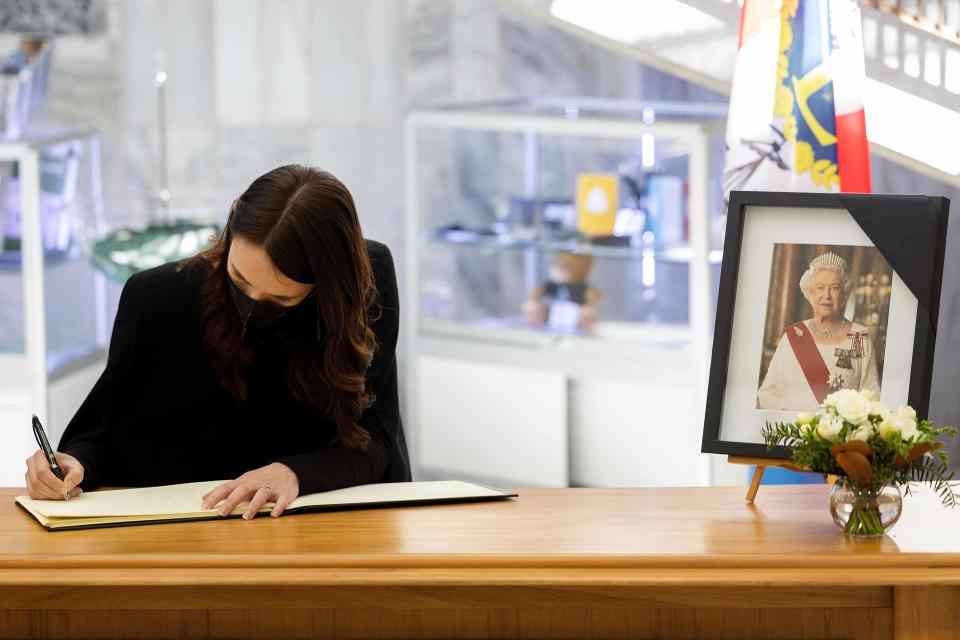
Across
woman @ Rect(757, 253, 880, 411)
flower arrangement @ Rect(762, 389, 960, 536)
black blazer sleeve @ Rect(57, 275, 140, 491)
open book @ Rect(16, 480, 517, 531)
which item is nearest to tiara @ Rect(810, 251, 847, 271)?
woman @ Rect(757, 253, 880, 411)

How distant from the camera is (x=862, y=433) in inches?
69.1

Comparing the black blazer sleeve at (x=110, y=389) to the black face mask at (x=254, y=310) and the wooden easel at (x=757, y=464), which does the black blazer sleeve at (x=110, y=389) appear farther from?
the wooden easel at (x=757, y=464)

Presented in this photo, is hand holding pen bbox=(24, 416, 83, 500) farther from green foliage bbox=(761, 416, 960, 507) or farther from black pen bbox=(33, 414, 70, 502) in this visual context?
green foliage bbox=(761, 416, 960, 507)

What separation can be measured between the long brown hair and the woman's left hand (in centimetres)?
20

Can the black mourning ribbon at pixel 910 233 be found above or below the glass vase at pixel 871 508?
above

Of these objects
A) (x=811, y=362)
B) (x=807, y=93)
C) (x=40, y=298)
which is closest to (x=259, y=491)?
(x=811, y=362)

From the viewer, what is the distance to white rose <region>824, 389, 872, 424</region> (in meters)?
1.78

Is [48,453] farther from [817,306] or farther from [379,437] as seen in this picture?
[817,306]

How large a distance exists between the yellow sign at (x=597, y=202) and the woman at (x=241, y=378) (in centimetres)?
318

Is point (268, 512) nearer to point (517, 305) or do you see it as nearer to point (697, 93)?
point (517, 305)

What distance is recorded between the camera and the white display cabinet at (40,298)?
5.30 m

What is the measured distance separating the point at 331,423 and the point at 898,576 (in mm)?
1093

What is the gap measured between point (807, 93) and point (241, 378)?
2.02m

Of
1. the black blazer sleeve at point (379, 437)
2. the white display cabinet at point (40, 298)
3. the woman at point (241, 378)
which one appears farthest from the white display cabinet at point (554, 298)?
the woman at point (241, 378)
